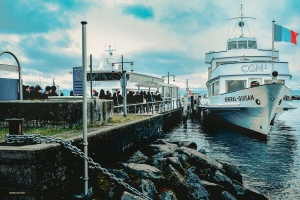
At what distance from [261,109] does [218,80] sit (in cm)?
448

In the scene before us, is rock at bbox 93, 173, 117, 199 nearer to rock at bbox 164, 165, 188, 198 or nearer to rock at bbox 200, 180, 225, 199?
rock at bbox 164, 165, 188, 198

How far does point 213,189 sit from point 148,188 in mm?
1825

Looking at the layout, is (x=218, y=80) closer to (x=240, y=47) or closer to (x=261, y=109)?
(x=261, y=109)

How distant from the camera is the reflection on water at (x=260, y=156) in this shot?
874 centimetres

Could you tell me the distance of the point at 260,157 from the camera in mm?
12375

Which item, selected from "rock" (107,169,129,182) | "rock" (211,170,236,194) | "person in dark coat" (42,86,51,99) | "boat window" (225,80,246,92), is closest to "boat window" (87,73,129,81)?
"boat window" (225,80,246,92)

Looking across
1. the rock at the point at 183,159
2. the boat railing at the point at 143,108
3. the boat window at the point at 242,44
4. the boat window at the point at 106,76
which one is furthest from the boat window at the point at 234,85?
the boat window at the point at 106,76

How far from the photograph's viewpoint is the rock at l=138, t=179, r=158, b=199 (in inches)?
211

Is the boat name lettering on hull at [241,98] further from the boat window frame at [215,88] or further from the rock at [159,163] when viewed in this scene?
the rock at [159,163]

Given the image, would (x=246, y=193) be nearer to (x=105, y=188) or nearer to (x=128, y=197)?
(x=128, y=197)

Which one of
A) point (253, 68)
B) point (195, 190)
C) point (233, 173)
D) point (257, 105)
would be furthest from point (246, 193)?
point (253, 68)

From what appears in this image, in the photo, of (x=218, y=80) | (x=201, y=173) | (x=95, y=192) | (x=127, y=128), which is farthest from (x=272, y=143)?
(x=95, y=192)

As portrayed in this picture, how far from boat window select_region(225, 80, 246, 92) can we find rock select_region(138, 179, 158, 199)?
575 inches

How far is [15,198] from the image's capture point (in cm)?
404
